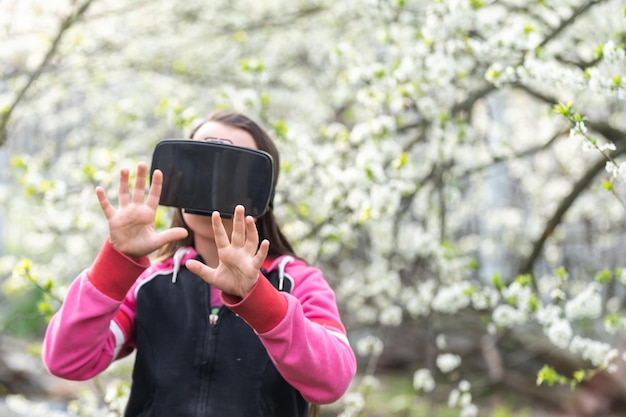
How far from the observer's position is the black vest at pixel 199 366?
4.91ft

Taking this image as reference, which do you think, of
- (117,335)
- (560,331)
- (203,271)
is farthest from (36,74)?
(560,331)

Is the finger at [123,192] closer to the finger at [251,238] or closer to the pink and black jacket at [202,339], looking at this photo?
the pink and black jacket at [202,339]

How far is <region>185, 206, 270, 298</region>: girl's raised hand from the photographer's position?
1.31 m

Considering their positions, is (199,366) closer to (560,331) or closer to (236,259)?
(236,259)

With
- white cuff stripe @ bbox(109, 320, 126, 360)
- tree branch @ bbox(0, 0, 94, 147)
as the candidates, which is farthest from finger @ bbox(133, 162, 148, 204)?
tree branch @ bbox(0, 0, 94, 147)

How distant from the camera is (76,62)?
3.66 m

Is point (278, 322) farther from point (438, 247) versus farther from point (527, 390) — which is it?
point (527, 390)

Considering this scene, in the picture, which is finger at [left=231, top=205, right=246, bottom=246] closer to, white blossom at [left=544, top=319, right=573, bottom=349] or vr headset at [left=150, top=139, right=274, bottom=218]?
vr headset at [left=150, top=139, right=274, bottom=218]

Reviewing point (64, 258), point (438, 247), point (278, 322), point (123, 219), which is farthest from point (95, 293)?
point (64, 258)

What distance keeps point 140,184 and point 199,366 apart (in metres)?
0.40

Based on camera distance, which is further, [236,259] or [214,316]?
[214,316]

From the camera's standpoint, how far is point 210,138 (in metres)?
1.70

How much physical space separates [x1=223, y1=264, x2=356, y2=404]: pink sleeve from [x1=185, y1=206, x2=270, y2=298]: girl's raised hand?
27 mm

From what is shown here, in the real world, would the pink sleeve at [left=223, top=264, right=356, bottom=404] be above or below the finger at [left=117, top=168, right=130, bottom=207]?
below
